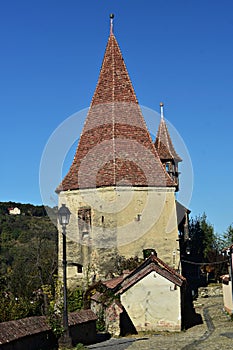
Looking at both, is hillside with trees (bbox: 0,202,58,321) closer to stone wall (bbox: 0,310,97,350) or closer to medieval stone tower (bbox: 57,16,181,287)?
stone wall (bbox: 0,310,97,350)

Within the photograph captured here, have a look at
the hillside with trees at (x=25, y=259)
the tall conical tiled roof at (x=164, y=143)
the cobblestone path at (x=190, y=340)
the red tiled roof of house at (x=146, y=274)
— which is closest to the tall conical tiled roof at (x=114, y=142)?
the tall conical tiled roof at (x=164, y=143)

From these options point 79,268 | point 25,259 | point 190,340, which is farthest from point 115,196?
point 25,259

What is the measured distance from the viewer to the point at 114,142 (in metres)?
28.3

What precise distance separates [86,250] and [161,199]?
4925 millimetres

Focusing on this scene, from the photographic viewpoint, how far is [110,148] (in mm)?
28188

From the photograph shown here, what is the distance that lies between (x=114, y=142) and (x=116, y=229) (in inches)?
194

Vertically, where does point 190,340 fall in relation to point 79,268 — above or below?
below

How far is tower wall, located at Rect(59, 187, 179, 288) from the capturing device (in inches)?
1051

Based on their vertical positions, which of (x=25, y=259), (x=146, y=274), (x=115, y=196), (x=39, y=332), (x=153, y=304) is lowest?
(x=39, y=332)

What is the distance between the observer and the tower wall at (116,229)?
87.6 ft

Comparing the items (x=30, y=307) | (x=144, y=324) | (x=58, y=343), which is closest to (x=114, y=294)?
(x=144, y=324)

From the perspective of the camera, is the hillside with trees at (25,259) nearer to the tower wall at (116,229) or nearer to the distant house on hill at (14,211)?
the distant house on hill at (14,211)

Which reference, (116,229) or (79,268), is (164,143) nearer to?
(116,229)

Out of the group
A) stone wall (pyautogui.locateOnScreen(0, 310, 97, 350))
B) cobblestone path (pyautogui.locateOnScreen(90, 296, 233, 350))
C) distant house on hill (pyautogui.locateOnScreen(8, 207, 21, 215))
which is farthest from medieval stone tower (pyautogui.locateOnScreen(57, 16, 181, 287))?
distant house on hill (pyautogui.locateOnScreen(8, 207, 21, 215))
